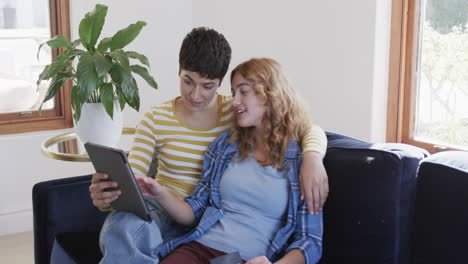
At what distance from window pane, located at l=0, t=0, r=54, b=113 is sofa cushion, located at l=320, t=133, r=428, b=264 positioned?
2.09 meters

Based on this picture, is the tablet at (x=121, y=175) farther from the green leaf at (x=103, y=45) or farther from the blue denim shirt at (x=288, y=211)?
the green leaf at (x=103, y=45)

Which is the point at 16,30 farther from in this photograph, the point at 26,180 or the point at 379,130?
the point at 379,130

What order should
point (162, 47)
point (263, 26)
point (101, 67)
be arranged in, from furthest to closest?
point (162, 47) < point (263, 26) < point (101, 67)

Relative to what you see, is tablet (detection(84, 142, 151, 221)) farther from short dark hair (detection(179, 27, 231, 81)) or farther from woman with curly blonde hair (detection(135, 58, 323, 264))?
short dark hair (detection(179, 27, 231, 81))

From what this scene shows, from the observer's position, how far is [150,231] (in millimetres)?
1635

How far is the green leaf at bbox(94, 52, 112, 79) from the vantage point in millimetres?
2247

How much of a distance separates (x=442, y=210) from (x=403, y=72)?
43.1 inches

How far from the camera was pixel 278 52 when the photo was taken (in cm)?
297

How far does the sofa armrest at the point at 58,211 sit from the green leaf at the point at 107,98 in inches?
14.8

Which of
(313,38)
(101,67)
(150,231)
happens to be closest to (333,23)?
(313,38)

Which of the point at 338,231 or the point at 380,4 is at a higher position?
the point at 380,4

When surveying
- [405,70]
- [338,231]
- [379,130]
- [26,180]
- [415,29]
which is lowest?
[26,180]

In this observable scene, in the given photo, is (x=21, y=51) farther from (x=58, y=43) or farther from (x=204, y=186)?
(x=204, y=186)

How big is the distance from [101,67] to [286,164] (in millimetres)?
932
